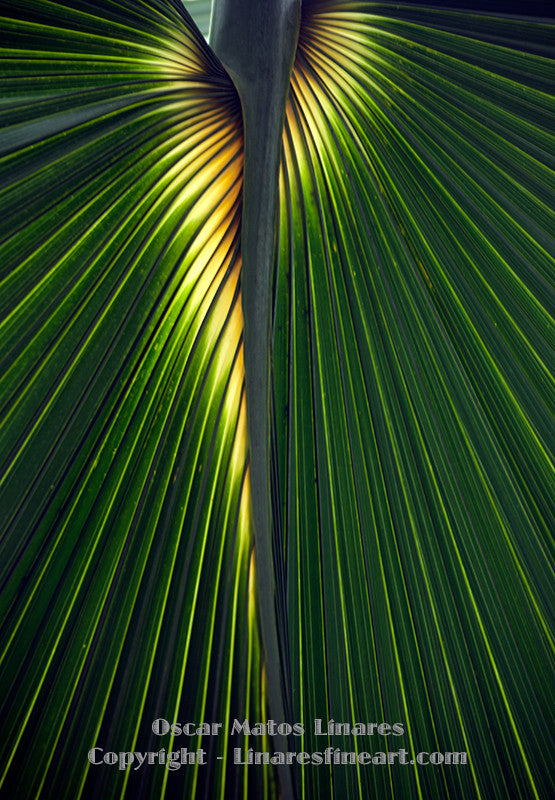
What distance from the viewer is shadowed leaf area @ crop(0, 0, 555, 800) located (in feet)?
1.78

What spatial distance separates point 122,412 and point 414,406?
1.29ft

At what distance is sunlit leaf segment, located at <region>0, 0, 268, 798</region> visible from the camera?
500mm

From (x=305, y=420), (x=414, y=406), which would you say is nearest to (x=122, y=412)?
(x=305, y=420)

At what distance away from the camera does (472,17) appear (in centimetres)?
51

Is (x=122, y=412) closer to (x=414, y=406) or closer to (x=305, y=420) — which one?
(x=305, y=420)

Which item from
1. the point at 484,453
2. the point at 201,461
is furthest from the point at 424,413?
the point at 201,461

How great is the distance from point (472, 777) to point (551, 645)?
20 cm

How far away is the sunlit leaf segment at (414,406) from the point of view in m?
0.59

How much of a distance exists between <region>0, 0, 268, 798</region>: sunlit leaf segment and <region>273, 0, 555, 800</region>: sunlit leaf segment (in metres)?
0.10

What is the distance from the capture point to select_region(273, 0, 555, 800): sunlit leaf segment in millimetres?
587

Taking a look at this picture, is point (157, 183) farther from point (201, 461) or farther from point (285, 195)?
point (201, 461)

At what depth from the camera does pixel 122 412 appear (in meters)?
0.60

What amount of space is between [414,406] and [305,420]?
15 cm

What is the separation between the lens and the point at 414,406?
0.64 meters
